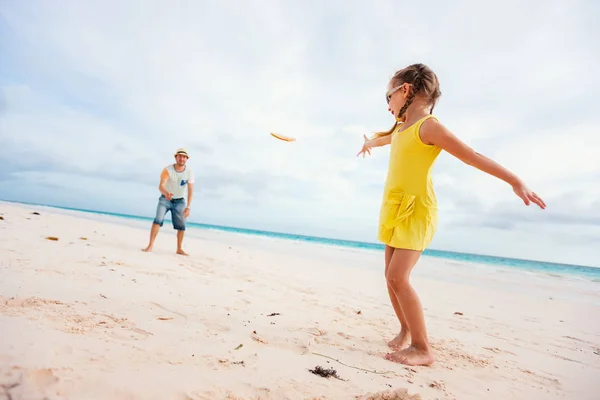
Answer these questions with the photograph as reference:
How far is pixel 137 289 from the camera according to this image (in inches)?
138

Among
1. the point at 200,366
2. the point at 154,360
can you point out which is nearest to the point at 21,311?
the point at 154,360

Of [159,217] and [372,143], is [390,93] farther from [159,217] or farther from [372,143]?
[159,217]

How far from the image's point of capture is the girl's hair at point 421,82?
2652 millimetres

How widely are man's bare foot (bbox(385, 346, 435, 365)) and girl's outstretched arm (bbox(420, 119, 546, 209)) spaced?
1.29 metres

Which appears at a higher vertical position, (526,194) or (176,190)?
(176,190)

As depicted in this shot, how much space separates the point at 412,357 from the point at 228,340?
52.8 inches

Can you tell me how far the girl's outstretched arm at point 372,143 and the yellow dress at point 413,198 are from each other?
23.7 inches

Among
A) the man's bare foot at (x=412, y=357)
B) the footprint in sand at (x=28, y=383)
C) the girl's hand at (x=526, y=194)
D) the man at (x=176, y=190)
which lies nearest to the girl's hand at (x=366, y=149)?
the girl's hand at (x=526, y=194)

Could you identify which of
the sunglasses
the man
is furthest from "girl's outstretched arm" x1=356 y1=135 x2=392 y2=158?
the man

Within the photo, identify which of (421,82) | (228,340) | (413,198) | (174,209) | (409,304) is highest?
(421,82)

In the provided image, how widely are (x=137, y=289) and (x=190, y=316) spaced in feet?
3.24

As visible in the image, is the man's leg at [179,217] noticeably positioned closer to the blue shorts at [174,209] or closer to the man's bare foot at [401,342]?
the blue shorts at [174,209]

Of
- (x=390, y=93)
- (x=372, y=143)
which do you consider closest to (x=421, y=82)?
(x=390, y=93)

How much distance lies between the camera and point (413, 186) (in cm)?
257
